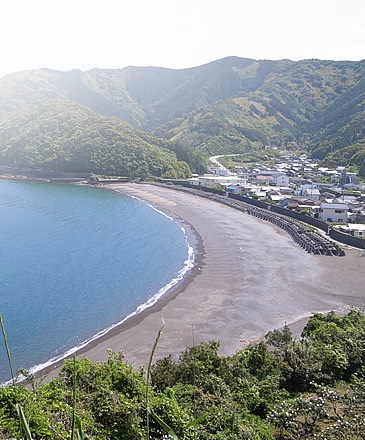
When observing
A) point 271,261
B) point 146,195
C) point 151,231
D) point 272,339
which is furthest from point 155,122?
point 272,339

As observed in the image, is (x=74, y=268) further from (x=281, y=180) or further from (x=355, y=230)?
(x=281, y=180)

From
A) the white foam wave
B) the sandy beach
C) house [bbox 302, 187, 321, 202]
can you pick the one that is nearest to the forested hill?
house [bbox 302, 187, 321, 202]

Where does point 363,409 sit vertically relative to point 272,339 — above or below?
above

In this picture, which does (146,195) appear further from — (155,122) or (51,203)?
(155,122)

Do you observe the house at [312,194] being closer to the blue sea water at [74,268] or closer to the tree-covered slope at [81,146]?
the blue sea water at [74,268]

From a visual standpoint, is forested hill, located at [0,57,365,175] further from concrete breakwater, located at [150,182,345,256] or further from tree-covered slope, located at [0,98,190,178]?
concrete breakwater, located at [150,182,345,256]

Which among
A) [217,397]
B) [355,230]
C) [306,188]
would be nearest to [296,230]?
[355,230]
